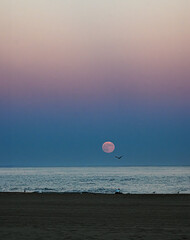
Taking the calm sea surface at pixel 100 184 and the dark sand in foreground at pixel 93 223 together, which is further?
the calm sea surface at pixel 100 184

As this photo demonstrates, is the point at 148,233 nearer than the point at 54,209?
Yes

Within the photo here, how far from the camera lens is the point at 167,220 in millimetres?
15508

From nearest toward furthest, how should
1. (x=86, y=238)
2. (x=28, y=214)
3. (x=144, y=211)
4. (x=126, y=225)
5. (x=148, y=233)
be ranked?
(x=86, y=238) → (x=148, y=233) → (x=126, y=225) → (x=28, y=214) → (x=144, y=211)

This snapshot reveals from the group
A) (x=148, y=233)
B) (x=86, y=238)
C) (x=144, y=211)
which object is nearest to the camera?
(x=86, y=238)

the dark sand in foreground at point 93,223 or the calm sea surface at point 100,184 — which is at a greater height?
the calm sea surface at point 100,184

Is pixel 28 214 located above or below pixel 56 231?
above

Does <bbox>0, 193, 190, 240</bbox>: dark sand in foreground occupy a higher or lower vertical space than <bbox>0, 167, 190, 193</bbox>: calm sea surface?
lower

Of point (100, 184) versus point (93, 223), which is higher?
point (100, 184)

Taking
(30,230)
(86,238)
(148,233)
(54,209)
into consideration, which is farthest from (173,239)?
(54,209)

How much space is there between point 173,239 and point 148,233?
118cm

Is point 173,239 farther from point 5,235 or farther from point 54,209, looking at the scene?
point 54,209

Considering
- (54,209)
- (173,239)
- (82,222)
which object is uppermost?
(54,209)

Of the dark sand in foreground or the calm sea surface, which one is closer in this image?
the dark sand in foreground

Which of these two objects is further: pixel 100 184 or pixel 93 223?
pixel 100 184
